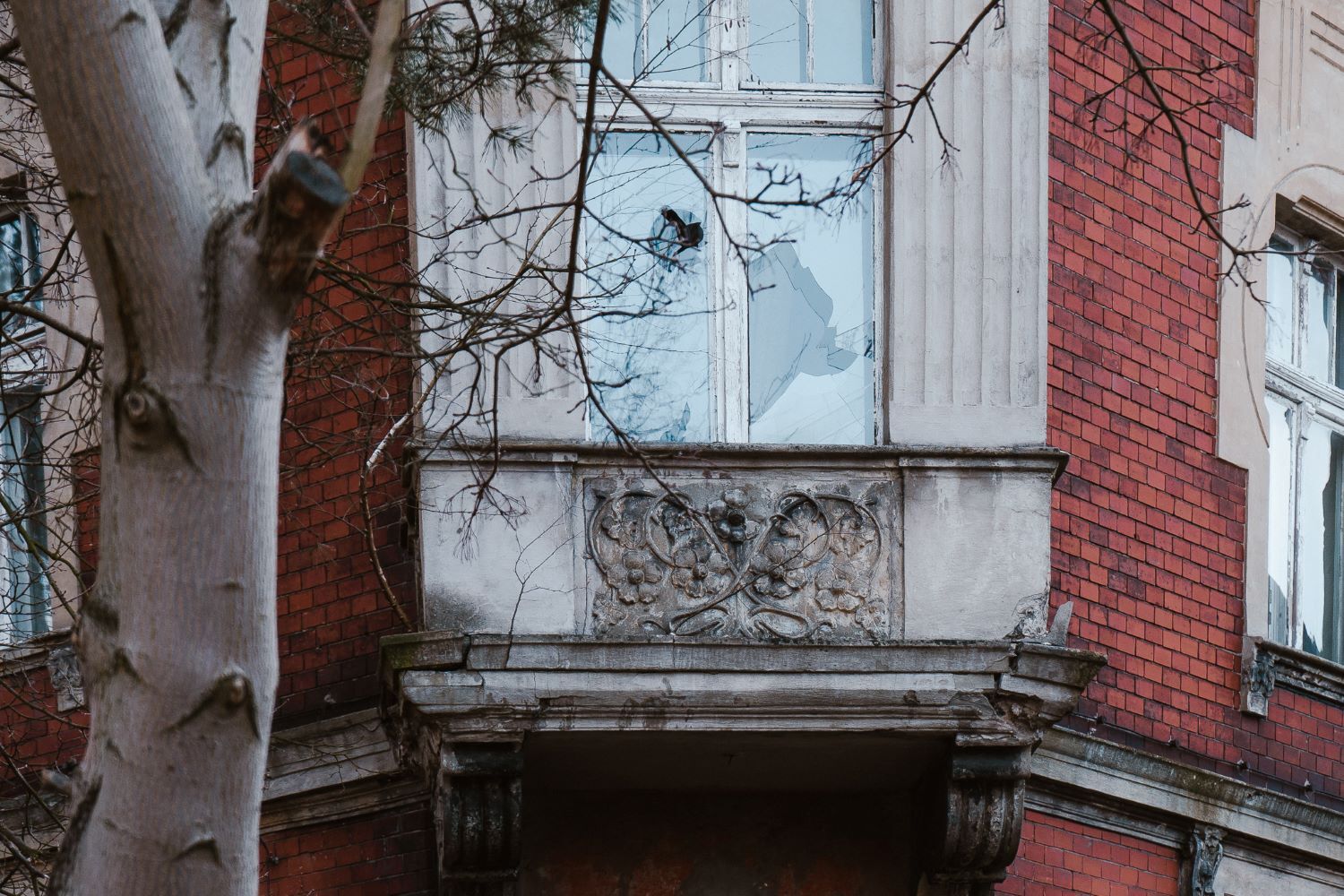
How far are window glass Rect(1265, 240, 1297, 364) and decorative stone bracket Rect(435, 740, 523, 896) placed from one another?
15.5 ft

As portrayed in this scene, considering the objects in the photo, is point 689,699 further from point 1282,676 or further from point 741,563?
point 1282,676

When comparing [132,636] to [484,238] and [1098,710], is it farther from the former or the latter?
[1098,710]

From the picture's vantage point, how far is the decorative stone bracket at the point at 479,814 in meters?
8.21

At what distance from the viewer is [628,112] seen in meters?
9.15

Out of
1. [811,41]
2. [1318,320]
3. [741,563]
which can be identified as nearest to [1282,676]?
[1318,320]

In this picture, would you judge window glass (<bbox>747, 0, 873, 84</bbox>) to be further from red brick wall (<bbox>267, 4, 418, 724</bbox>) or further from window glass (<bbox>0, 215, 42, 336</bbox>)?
window glass (<bbox>0, 215, 42, 336</bbox>)

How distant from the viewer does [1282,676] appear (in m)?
10.2

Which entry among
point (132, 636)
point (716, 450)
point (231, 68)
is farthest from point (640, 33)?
point (132, 636)

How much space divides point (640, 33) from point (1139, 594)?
10.4ft

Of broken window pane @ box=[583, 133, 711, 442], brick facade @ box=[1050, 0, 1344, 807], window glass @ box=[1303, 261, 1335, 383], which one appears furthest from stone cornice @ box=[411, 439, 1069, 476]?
window glass @ box=[1303, 261, 1335, 383]

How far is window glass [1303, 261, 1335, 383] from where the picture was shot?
446 inches

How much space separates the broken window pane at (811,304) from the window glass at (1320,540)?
10.1 feet

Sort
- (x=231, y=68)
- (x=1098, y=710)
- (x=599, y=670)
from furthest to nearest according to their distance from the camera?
(x=1098, y=710)
(x=599, y=670)
(x=231, y=68)

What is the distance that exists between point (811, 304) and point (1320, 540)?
134 inches
